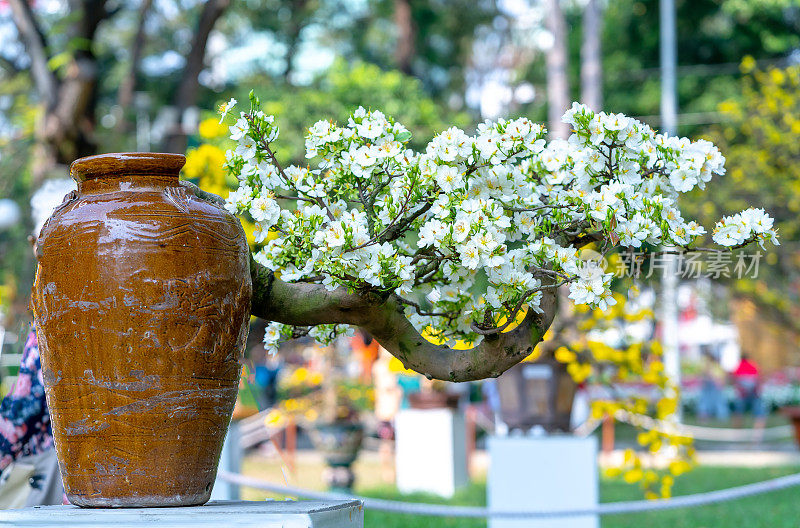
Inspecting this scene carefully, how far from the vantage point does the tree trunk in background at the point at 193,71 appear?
6.40 m

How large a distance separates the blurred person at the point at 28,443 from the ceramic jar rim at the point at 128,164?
873 millimetres

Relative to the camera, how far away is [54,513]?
1927 mm

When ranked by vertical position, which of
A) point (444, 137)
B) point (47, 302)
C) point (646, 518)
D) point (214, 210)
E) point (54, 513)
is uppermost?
point (444, 137)

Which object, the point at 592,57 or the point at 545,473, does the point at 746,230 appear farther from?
the point at 592,57

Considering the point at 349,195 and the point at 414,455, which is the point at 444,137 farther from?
the point at 414,455

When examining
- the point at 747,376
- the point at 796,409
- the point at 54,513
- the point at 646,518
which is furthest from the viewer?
the point at 747,376

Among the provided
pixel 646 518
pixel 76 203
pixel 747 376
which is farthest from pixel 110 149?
pixel 747 376

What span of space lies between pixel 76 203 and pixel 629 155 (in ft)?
3.95

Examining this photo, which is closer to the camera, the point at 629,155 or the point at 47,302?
the point at 47,302

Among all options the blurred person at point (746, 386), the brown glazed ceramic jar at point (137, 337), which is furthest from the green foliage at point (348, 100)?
the brown glazed ceramic jar at point (137, 337)

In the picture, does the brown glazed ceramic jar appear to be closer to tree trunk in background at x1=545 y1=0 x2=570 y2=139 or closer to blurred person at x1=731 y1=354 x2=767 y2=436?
tree trunk in background at x1=545 y1=0 x2=570 y2=139

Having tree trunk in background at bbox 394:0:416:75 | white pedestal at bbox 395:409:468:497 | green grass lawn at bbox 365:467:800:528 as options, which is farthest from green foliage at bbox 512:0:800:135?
white pedestal at bbox 395:409:468:497

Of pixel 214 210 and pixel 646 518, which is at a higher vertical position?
pixel 214 210

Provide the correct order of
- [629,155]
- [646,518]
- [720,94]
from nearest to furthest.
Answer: [629,155] → [646,518] → [720,94]
